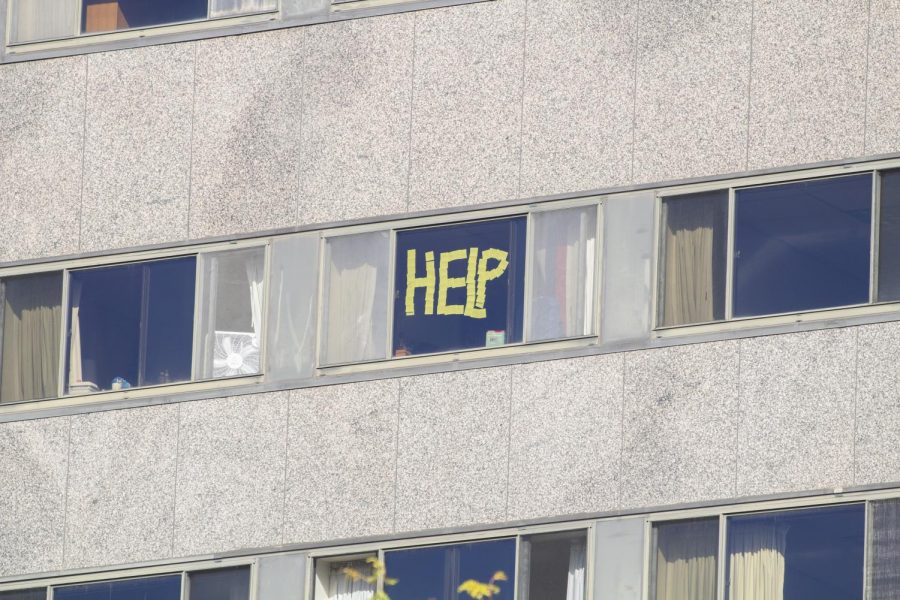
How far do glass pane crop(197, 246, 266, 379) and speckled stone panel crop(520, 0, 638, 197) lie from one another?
309cm

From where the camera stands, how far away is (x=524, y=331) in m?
30.3

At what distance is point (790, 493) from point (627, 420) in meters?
1.78

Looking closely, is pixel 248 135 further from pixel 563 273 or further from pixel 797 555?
pixel 797 555

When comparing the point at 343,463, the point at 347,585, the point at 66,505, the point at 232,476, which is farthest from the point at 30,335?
the point at 347,585

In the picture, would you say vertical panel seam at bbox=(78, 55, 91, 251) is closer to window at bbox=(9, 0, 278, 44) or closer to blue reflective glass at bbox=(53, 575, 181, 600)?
window at bbox=(9, 0, 278, 44)

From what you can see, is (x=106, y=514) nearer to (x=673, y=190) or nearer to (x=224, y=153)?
(x=224, y=153)

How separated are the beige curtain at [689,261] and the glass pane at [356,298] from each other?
2.99 m

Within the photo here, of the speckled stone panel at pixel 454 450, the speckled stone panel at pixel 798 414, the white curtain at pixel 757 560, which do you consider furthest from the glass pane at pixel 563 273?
the white curtain at pixel 757 560

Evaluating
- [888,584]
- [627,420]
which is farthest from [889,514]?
[627,420]

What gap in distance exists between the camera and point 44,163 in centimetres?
3262

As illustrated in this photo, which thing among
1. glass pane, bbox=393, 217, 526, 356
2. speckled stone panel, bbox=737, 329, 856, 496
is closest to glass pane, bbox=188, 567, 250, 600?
glass pane, bbox=393, 217, 526, 356

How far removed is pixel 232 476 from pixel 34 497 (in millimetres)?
2201

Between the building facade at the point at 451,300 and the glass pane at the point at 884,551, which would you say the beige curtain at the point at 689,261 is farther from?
the glass pane at the point at 884,551

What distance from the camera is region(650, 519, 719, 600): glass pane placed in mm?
28859
